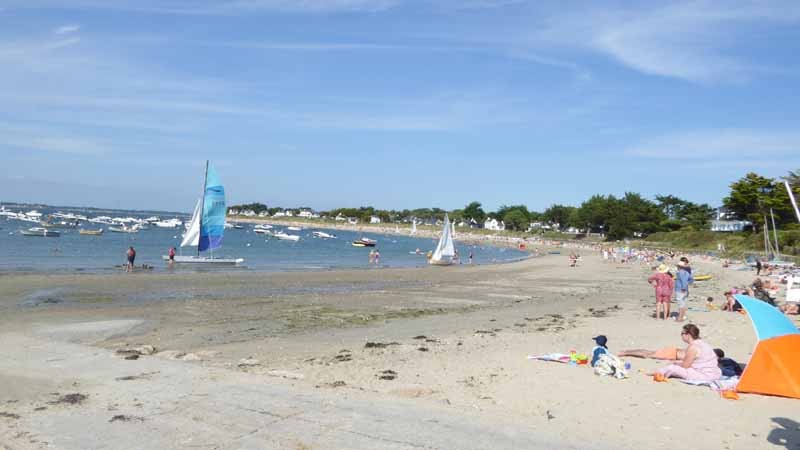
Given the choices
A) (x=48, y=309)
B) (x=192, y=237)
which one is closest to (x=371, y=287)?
(x=48, y=309)

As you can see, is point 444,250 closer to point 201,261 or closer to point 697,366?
point 201,261

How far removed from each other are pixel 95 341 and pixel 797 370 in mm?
13024

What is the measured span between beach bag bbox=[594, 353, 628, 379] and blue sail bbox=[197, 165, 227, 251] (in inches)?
1320

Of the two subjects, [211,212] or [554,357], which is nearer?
[554,357]

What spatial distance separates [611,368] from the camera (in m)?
10.2

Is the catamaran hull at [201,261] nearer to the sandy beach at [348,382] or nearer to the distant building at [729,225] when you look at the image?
the sandy beach at [348,382]

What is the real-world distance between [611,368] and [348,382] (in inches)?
165

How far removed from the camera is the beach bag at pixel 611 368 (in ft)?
33.2

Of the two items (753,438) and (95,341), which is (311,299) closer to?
(95,341)

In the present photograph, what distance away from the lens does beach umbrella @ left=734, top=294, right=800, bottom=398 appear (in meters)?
8.71

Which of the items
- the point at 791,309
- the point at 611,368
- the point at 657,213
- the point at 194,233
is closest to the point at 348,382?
the point at 611,368

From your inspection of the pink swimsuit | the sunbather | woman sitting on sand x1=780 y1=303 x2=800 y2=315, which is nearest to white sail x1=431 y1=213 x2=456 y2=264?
woman sitting on sand x1=780 y1=303 x2=800 y2=315

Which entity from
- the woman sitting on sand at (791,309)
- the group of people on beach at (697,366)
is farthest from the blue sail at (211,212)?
the group of people on beach at (697,366)

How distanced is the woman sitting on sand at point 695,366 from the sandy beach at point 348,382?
0.96ft
